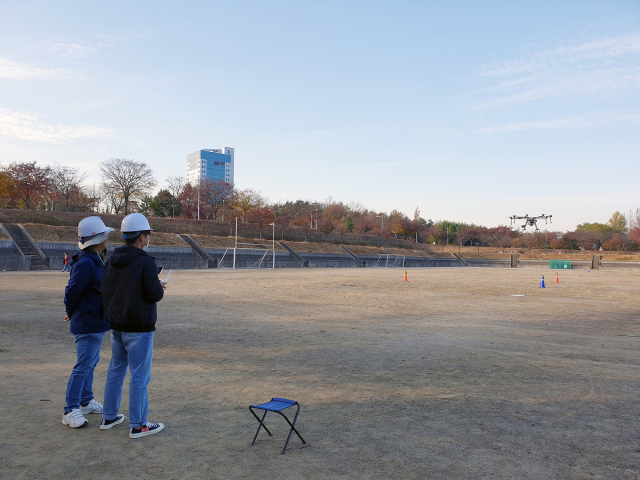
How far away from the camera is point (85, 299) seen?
4.89 meters

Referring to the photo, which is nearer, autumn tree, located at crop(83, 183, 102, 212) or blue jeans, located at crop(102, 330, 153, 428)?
blue jeans, located at crop(102, 330, 153, 428)

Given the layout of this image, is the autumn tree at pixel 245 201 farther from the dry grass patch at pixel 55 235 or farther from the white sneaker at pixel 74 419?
the white sneaker at pixel 74 419

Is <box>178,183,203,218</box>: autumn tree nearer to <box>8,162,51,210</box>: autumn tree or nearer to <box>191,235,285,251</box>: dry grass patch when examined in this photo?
<box>191,235,285,251</box>: dry grass patch

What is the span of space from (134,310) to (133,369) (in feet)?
1.99

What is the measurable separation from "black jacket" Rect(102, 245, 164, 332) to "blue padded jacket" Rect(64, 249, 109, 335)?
1.79 ft

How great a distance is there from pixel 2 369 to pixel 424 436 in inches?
251

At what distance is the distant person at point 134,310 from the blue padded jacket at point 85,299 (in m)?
0.45

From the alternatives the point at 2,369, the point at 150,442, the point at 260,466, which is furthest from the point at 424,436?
the point at 2,369

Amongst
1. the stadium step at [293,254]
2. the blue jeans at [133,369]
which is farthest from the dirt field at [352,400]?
the stadium step at [293,254]

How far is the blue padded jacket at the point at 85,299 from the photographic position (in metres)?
4.83

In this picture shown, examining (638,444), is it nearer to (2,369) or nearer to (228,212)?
(2,369)

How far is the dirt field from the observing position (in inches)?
155

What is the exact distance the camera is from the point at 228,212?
78.9 metres

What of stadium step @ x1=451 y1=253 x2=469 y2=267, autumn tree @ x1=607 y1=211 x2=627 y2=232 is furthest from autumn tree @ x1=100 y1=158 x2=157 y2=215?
autumn tree @ x1=607 y1=211 x2=627 y2=232
